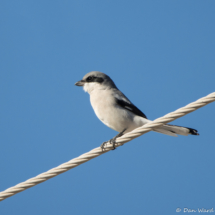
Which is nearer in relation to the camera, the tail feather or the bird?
the tail feather

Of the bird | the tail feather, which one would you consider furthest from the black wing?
the tail feather

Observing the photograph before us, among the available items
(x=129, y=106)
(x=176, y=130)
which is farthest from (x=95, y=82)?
(x=176, y=130)

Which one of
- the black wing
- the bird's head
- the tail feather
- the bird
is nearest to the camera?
the tail feather

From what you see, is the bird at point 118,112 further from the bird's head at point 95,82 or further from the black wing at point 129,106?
the bird's head at point 95,82

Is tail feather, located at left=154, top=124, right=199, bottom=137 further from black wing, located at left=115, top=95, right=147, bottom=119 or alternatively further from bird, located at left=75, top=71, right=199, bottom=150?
black wing, located at left=115, top=95, right=147, bottom=119

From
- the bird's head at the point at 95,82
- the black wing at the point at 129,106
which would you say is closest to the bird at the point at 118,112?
the black wing at the point at 129,106

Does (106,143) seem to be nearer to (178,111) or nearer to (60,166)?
(60,166)

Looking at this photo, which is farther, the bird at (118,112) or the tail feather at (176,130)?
the bird at (118,112)

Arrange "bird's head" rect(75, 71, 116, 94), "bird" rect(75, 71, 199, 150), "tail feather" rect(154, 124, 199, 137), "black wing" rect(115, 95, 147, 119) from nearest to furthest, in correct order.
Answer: "tail feather" rect(154, 124, 199, 137), "bird" rect(75, 71, 199, 150), "black wing" rect(115, 95, 147, 119), "bird's head" rect(75, 71, 116, 94)

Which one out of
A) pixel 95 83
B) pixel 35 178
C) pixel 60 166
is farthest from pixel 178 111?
pixel 95 83

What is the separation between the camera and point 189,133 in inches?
195

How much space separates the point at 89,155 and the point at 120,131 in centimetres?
202

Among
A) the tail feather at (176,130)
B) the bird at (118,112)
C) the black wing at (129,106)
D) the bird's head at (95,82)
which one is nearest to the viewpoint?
the tail feather at (176,130)

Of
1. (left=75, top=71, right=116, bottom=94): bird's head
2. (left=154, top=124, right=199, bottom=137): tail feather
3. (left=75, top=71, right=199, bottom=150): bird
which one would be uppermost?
(left=75, top=71, right=116, bottom=94): bird's head
